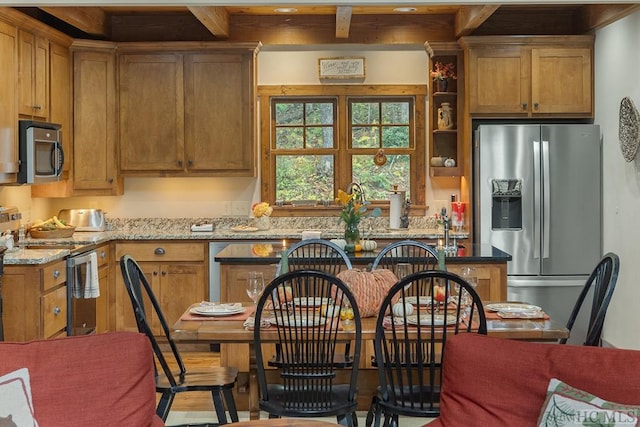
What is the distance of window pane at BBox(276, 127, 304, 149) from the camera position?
7.25 m

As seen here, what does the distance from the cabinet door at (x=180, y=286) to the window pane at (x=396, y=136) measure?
1993mm

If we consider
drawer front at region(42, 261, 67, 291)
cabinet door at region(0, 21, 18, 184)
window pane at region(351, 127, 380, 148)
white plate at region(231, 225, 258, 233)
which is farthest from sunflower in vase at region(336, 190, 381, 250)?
cabinet door at region(0, 21, 18, 184)

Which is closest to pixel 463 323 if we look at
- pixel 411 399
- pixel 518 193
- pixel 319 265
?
pixel 411 399

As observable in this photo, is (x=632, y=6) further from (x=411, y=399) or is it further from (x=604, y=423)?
(x=604, y=423)

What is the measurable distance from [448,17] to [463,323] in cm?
406

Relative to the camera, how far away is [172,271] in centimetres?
654

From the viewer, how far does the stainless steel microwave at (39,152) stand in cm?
566

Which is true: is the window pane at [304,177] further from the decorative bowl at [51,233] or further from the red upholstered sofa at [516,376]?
the red upholstered sofa at [516,376]

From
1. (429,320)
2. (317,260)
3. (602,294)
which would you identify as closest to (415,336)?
(429,320)

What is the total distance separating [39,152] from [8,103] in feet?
1.52

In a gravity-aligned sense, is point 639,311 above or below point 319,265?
below

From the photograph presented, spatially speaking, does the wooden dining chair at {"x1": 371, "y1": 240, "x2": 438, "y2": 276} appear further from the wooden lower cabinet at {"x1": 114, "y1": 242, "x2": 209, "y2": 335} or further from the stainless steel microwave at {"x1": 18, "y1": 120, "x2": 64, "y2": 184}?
the stainless steel microwave at {"x1": 18, "y1": 120, "x2": 64, "y2": 184}

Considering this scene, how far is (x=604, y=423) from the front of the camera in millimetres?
2203

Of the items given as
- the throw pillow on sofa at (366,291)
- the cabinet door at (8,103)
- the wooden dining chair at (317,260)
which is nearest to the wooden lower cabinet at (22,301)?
the cabinet door at (8,103)
